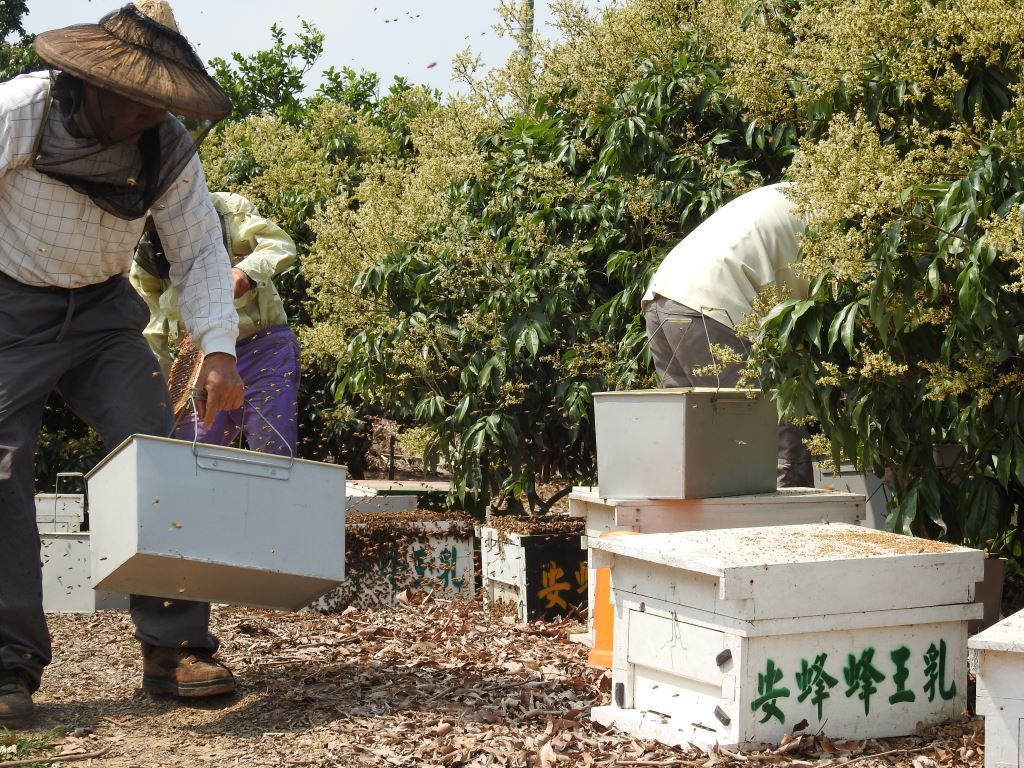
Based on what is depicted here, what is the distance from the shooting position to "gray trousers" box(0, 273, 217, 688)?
143 inches

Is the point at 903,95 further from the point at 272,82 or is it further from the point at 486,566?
the point at 272,82

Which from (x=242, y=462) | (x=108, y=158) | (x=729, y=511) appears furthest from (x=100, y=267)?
(x=729, y=511)

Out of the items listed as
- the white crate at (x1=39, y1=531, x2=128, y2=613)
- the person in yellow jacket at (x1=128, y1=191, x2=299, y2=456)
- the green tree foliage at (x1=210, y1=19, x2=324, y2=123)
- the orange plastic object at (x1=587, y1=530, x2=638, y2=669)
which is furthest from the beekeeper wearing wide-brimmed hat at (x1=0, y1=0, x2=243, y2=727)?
the green tree foliage at (x1=210, y1=19, x2=324, y2=123)

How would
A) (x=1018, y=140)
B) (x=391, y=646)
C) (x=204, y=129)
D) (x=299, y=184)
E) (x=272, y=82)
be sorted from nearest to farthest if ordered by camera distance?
(x=1018, y=140), (x=204, y=129), (x=391, y=646), (x=299, y=184), (x=272, y=82)

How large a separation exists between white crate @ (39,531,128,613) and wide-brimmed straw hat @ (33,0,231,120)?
2.67 metres

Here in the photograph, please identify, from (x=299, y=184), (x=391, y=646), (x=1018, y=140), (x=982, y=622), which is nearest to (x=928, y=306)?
(x=1018, y=140)

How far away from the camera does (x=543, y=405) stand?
20.4 ft

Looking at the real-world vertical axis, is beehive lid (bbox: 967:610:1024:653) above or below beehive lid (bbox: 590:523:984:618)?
below

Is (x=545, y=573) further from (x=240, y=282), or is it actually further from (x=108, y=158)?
(x=108, y=158)

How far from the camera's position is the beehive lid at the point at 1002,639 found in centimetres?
274

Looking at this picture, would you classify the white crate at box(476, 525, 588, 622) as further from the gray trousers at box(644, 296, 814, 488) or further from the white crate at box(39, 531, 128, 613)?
the white crate at box(39, 531, 128, 613)

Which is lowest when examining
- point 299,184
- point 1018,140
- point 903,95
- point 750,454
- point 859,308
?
point 750,454

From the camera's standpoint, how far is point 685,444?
13.5 ft

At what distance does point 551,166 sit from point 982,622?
3064 mm
